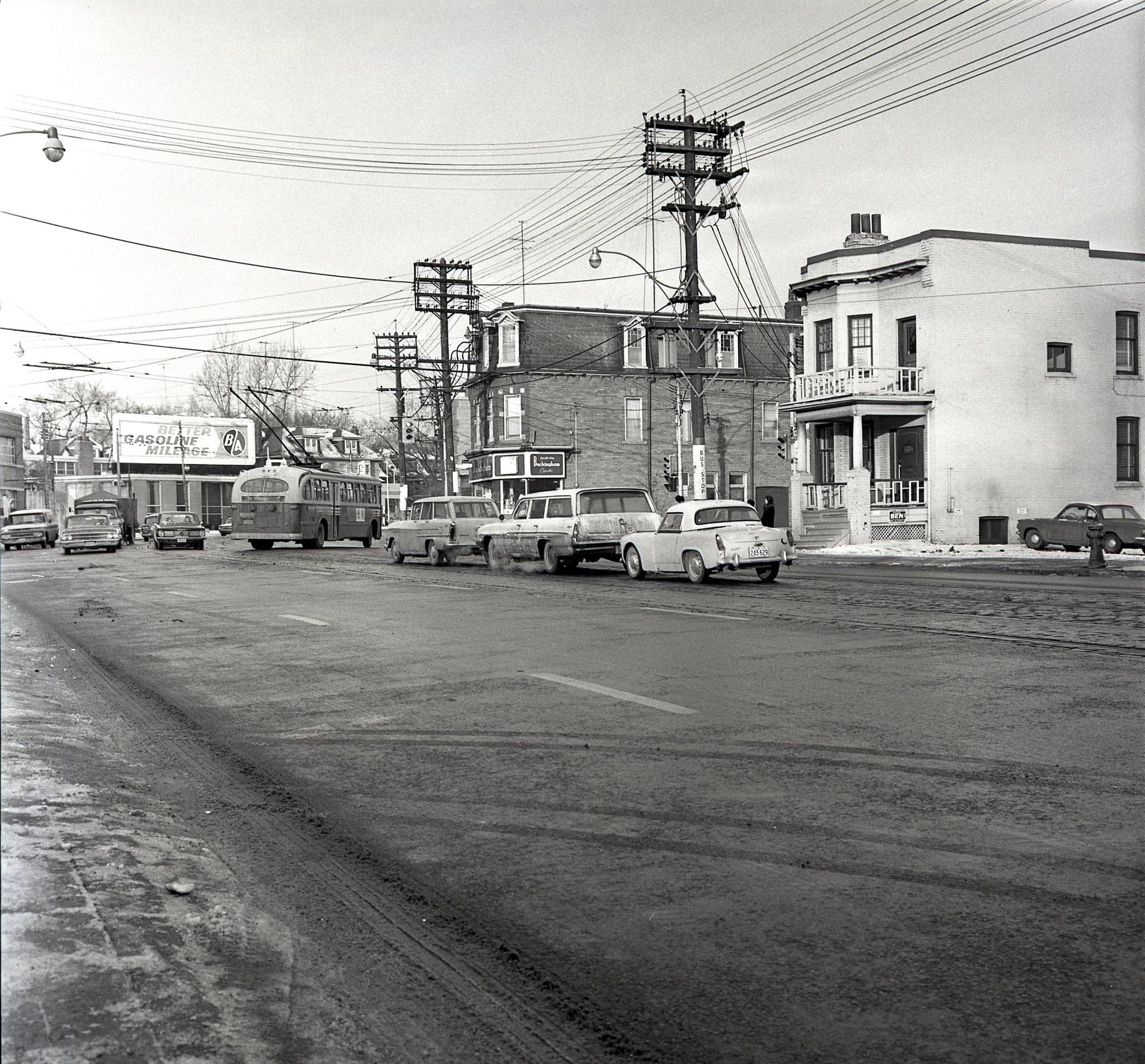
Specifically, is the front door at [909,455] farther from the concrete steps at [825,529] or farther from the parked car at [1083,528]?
the parked car at [1083,528]

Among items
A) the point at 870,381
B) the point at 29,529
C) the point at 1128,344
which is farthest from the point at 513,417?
the point at 1128,344

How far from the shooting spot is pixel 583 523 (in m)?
25.5

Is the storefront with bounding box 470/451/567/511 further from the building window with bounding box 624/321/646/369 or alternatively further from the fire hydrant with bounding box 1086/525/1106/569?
the fire hydrant with bounding box 1086/525/1106/569

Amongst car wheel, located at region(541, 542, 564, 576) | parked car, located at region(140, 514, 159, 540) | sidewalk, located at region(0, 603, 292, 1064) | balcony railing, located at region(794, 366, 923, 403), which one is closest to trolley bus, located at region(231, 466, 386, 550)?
parked car, located at region(140, 514, 159, 540)

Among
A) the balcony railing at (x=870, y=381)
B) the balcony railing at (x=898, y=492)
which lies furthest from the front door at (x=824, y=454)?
the balcony railing at (x=898, y=492)

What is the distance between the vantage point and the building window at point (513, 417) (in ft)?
195

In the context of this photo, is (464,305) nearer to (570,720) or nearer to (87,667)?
(87,667)

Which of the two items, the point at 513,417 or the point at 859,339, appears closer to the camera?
the point at 859,339

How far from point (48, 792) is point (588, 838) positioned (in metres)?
2.83

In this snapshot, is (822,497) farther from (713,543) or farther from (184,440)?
(184,440)

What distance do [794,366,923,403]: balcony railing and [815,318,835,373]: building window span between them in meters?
1.58

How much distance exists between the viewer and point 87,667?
11.3 metres

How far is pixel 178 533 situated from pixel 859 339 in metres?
29.0

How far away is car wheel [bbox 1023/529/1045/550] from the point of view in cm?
3475
